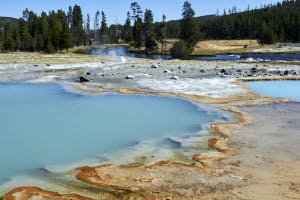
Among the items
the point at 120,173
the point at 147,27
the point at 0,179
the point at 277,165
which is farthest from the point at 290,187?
the point at 147,27

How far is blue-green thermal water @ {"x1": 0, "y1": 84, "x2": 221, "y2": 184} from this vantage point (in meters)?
7.91

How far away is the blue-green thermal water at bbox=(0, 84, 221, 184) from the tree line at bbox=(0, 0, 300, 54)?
4187 centimetres

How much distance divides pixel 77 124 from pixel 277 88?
13815 millimetres

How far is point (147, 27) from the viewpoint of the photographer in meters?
70.0

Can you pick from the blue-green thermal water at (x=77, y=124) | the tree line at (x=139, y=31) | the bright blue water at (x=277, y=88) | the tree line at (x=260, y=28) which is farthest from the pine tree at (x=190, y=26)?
the blue-green thermal water at (x=77, y=124)

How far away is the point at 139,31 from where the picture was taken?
79.4 m

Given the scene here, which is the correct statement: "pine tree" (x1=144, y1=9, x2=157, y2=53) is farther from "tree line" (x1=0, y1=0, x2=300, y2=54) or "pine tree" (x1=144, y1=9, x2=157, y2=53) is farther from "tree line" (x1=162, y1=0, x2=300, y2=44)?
"tree line" (x1=162, y1=0, x2=300, y2=44)

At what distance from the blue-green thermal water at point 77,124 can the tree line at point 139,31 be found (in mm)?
41873

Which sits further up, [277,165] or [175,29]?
[175,29]

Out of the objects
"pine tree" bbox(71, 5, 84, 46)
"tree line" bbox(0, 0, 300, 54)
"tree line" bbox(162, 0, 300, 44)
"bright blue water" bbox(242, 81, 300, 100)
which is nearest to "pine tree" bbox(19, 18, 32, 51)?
"tree line" bbox(0, 0, 300, 54)

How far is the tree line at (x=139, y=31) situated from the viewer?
66375 mm

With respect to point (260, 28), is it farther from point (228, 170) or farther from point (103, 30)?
point (228, 170)

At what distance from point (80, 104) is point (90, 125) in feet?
12.5

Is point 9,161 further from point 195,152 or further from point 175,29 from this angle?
point 175,29
